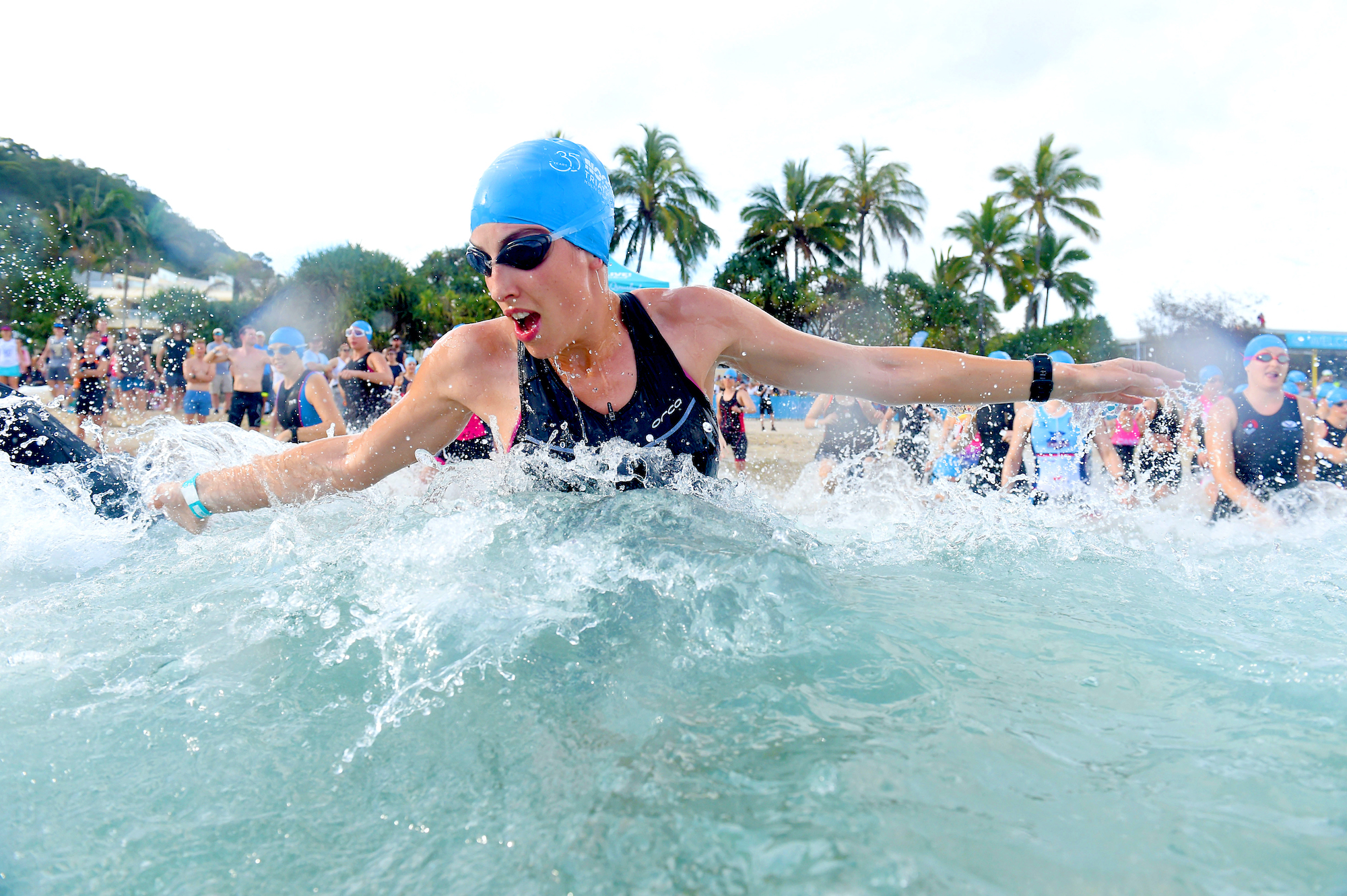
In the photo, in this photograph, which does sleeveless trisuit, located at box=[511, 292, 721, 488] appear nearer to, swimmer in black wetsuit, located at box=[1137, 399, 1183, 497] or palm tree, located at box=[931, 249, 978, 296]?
Answer: swimmer in black wetsuit, located at box=[1137, 399, 1183, 497]

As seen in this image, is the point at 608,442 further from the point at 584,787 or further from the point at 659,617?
the point at 584,787

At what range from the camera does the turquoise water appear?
3.73ft

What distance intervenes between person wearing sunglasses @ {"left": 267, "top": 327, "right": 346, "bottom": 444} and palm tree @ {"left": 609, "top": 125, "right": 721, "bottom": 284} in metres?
32.6

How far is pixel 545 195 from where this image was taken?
2.11 metres

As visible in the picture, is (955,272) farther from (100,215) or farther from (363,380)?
(100,215)

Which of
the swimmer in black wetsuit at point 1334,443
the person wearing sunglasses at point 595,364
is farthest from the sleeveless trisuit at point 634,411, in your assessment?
the swimmer in black wetsuit at point 1334,443

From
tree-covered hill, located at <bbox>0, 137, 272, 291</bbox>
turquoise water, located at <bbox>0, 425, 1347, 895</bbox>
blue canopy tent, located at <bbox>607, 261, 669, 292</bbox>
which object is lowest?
turquoise water, located at <bbox>0, 425, 1347, 895</bbox>

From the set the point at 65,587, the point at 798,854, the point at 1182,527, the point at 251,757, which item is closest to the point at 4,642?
the point at 65,587

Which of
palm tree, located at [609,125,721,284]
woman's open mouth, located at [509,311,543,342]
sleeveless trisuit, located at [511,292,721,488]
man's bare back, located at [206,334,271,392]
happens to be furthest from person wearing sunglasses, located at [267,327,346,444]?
palm tree, located at [609,125,721,284]

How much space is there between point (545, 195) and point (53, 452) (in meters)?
3.33

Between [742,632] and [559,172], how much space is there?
1340 millimetres

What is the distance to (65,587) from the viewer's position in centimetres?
278

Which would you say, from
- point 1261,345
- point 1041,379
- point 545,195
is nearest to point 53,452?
point 545,195

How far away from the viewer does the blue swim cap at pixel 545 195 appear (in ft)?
6.86
